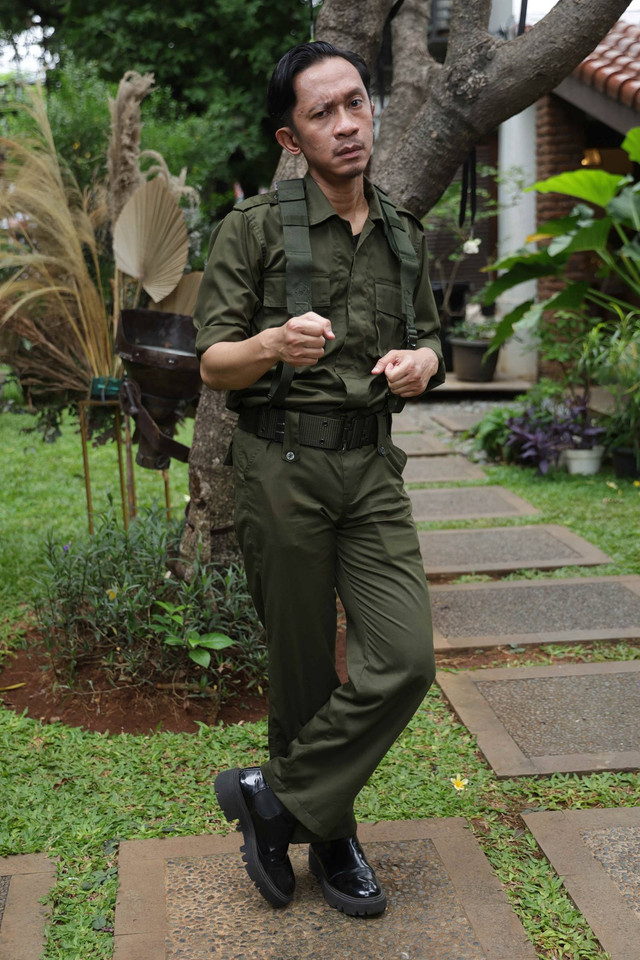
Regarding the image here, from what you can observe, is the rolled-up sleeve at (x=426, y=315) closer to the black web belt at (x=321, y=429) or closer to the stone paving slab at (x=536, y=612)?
the black web belt at (x=321, y=429)

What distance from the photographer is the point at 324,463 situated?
2598mm

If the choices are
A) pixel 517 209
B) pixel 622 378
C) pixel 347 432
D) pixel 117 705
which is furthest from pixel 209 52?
pixel 347 432

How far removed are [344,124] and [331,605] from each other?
3.88 feet

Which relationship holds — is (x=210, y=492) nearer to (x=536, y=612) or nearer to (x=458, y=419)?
(x=536, y=612)

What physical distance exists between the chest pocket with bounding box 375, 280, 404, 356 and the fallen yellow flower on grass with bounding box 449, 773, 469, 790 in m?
1.49

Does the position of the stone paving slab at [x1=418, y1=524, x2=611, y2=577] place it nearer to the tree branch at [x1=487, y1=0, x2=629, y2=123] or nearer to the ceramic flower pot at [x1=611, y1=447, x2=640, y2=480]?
the ceramic flower pot at [x1=611, y1=447, x2=640, y2=480]

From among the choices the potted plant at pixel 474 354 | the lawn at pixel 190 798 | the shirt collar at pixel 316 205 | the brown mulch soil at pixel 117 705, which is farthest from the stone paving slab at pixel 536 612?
the potted plant at pixel 474 354

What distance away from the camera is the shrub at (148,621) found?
4.03 metres

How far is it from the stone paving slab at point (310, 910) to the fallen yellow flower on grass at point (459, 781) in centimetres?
29

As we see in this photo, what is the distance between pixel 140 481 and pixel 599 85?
5.73 meters

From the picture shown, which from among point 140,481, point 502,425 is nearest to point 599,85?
point 502,425

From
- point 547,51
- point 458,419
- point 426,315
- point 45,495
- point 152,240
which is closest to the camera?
point 426,315

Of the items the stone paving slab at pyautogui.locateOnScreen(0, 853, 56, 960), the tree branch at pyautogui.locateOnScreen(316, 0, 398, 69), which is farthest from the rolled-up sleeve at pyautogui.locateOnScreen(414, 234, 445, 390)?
the tree branch at pyautogui.locateOnScreen(316, 0, 398, 69)

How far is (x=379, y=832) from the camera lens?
3131 mm
